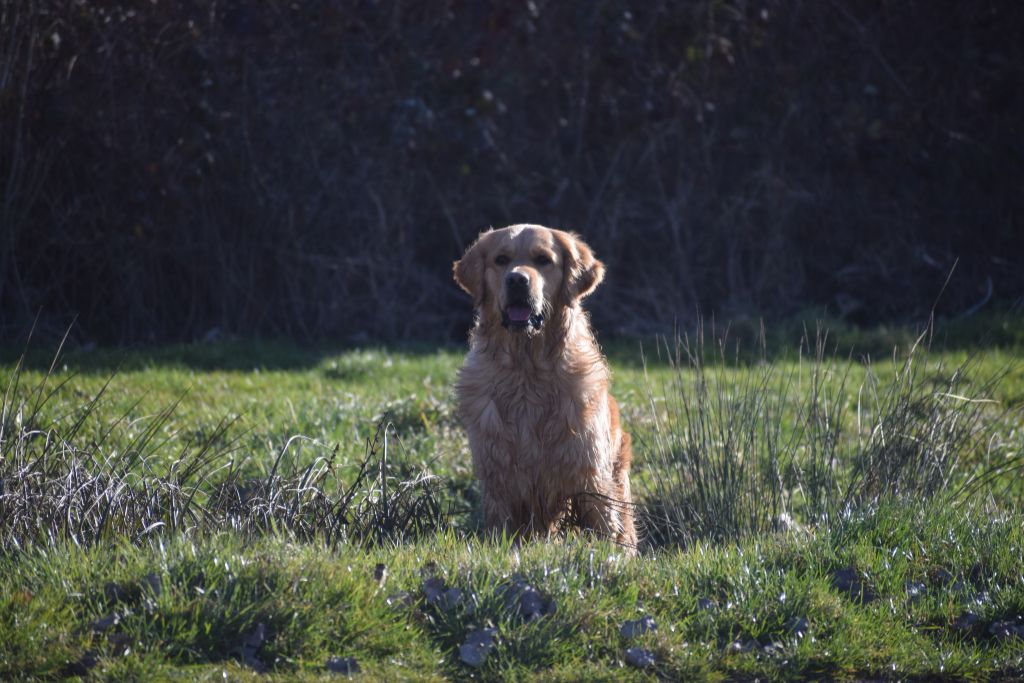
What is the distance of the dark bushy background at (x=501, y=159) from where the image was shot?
30.7 feet

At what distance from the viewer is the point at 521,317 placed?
483 cm

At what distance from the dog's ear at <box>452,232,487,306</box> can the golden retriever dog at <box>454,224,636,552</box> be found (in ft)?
0.28

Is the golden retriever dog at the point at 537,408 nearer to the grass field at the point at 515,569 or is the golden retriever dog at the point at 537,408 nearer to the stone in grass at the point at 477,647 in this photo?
the grass field at the point at 515,569

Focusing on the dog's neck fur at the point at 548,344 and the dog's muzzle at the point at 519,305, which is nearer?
the dog's muzzle at the point at 519,305

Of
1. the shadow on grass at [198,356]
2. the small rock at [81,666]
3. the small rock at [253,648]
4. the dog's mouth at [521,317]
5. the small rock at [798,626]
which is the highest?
the dog's mouth at [521,317]

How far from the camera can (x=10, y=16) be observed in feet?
26.6

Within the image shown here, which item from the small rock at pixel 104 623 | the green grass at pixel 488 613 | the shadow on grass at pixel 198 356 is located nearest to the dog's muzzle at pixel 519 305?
the green grass at pixel 488 613

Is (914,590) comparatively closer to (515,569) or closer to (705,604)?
(705,604)

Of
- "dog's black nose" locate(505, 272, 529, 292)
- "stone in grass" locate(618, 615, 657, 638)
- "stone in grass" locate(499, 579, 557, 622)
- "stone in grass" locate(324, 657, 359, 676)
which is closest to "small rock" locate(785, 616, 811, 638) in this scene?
"stone in grass" locate(618, 615, 657, 638)

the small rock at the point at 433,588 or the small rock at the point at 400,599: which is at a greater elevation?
the small rock at the point at 433,588

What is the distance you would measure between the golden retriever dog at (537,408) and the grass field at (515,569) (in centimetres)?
28

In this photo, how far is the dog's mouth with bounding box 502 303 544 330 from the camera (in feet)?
15.8

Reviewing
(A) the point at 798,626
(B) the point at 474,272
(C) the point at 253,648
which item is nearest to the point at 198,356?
(B) the point at 474,272

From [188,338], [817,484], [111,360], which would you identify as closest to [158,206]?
[188,338]
